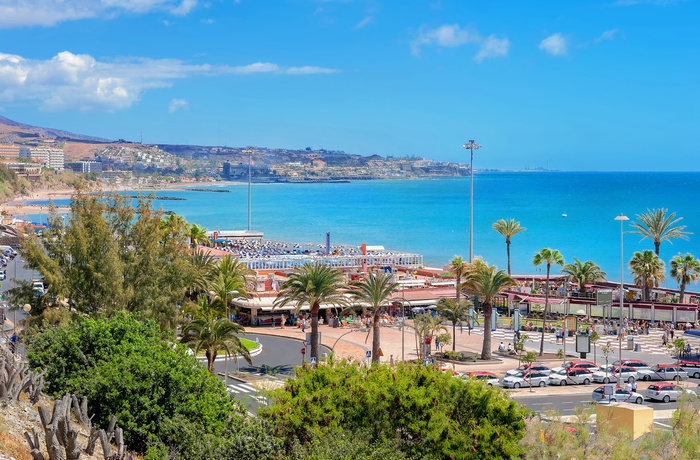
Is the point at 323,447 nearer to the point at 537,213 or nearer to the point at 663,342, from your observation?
the point at 663,342

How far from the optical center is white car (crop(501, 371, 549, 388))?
38.7m

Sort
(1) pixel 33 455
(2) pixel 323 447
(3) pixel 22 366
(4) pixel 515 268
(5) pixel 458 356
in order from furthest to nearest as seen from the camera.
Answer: (4) pixel 515 268 < (5) pixel 458 356 < (3) pixel 22 366 < (2) pixel 323 447 < (1) pixel 33 455

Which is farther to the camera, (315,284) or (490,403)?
(315,284)

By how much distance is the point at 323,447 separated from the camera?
56.3ft

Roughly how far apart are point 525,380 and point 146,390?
23098 mm

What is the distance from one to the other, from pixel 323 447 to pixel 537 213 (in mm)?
187116

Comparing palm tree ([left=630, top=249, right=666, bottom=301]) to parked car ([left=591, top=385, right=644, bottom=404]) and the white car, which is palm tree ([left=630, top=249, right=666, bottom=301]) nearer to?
the white car

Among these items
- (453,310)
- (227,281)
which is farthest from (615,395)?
(227,281)

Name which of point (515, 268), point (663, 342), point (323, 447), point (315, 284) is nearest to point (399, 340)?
point (315, 284)

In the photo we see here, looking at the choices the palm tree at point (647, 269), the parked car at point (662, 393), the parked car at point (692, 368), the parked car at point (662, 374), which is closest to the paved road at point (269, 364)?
the parked car at point (662, 393)

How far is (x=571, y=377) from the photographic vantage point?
40.0 m

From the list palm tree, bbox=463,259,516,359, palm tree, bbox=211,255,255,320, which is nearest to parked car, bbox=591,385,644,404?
palm tree, bbox=463,259,516,359

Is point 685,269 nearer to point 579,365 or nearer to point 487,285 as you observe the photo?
point 579,365

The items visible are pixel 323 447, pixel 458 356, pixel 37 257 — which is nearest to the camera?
pixel 323 447
